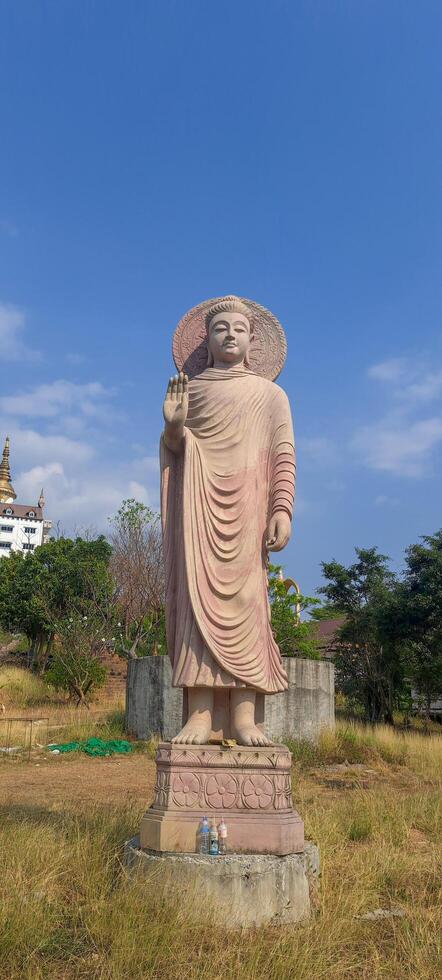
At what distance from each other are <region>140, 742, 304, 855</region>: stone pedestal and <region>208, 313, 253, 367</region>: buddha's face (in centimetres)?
269

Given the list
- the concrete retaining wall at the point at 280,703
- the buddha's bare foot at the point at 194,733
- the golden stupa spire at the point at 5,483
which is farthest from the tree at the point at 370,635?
the golden stupa spire at the point at 5,483

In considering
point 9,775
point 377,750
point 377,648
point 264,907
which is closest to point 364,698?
point 377,648

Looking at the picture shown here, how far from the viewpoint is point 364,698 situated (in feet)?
64.5

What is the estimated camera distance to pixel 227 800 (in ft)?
13.2

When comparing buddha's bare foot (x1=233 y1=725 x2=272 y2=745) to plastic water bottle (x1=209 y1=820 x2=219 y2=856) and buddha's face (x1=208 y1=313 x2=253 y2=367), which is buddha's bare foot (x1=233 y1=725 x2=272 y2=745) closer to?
plastic water bottle (x1=209 y1=820 x2=219 y2=856)

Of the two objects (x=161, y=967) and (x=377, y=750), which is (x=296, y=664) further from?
(x=161, y=967)

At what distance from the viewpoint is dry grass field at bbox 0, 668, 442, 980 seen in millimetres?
3043

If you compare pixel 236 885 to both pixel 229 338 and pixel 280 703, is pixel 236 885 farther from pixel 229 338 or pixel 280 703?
pixel 280 703

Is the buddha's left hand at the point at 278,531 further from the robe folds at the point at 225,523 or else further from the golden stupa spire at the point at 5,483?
the golden stupa spire at the point at 5,483

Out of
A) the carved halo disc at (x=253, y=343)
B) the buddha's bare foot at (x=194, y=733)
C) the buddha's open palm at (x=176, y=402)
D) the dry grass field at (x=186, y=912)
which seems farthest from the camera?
the carved halo disc at (x=253, y=343)

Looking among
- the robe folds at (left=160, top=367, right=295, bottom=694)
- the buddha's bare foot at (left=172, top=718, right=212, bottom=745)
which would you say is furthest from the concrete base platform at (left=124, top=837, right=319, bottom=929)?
the robe folds at (left=160, top=367, right=295, bottom=694)

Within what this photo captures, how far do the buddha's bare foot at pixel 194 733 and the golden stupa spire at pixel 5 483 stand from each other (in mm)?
71752

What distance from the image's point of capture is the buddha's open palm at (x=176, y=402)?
15.5 ft

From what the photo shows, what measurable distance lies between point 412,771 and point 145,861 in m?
8.56
